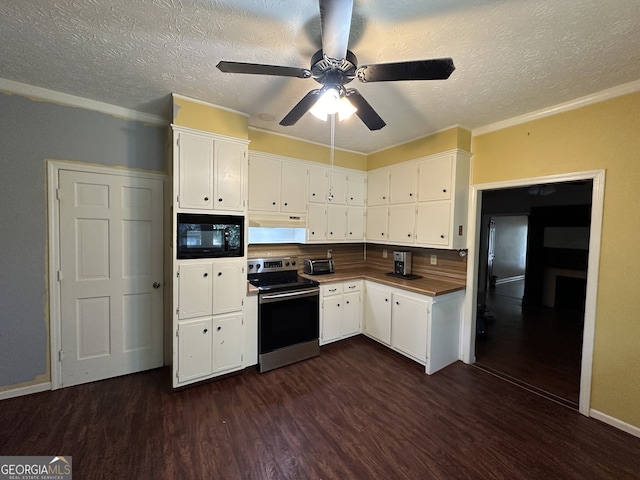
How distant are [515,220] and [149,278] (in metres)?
8.32

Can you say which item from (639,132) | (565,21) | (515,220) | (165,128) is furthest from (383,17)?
(515,220)

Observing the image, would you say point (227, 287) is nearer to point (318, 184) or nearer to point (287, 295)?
point (287, 295)

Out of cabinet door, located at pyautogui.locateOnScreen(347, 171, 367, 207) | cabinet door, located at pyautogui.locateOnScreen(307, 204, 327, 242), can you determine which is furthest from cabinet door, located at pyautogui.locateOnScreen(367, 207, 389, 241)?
cabinet door, located at pyautogui.locateOnScreen(307, 204, 327, 242)

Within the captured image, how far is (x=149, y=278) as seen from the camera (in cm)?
272

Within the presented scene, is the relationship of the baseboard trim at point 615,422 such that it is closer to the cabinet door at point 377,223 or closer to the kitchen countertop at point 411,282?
the kitchen countertop at point 411,282

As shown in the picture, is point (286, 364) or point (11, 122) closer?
point (11, 122)

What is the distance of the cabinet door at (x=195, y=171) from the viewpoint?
231 cm

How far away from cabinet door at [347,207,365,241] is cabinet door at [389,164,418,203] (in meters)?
0.54

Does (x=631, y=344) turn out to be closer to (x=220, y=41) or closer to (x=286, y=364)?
(x=286, y=364)

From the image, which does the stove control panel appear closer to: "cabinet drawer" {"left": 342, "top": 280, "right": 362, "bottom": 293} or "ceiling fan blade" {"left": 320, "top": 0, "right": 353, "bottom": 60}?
"cabinet drawer" {"left": 342, "top": 280, "right": 362, "bottom": 293}

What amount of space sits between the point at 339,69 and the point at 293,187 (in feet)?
6.27

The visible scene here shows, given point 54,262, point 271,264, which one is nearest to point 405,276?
point 271,264

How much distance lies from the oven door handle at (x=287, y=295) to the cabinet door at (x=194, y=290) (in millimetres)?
553

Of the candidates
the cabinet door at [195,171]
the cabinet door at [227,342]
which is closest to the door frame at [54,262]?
the cabinet door at [195,171]
